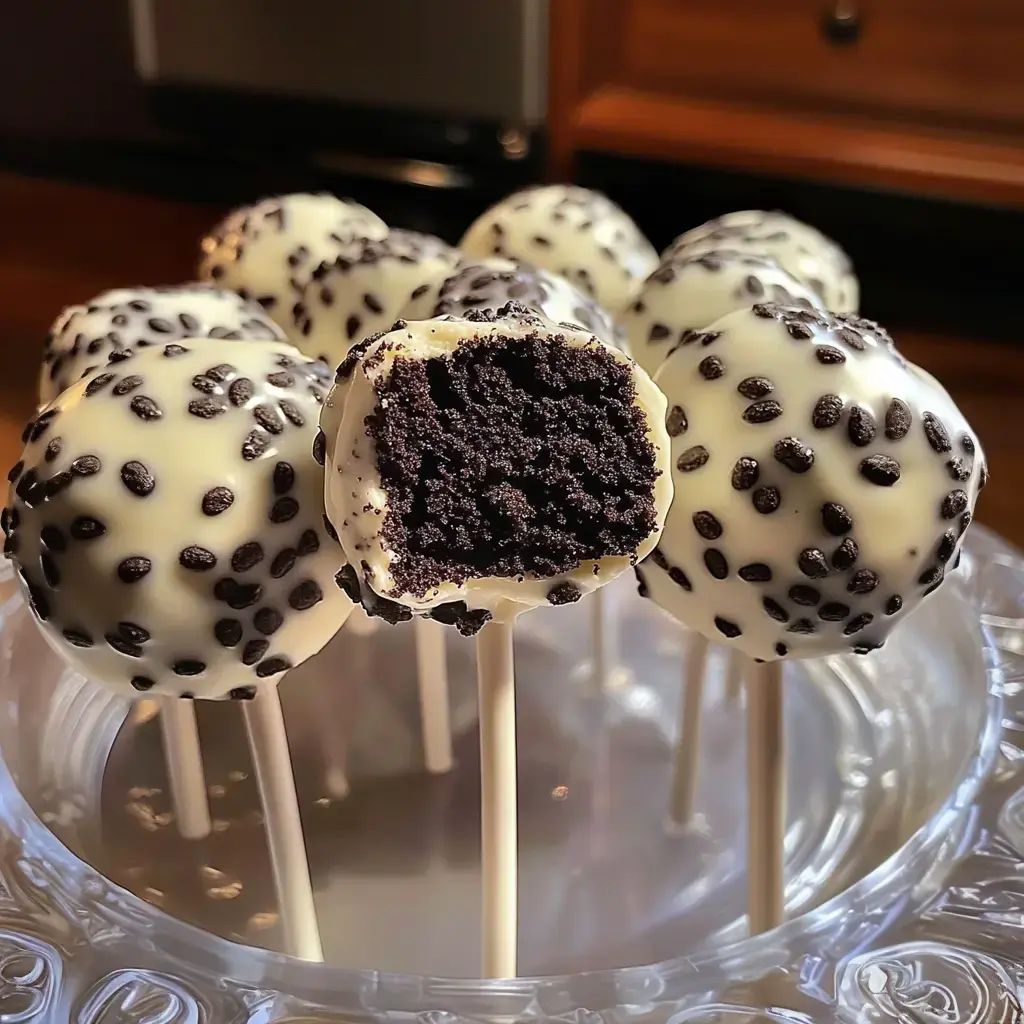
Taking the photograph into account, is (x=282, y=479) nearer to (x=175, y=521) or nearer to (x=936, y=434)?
(x=175, y=521)

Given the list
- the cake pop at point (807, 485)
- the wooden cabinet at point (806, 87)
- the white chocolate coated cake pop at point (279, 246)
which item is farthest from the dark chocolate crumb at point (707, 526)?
the wooden cabinet at point (806, 87)

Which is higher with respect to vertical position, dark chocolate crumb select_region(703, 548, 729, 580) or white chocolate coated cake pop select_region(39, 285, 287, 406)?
white chocolate coated cake pop select_region(39, 285, 287, 406)

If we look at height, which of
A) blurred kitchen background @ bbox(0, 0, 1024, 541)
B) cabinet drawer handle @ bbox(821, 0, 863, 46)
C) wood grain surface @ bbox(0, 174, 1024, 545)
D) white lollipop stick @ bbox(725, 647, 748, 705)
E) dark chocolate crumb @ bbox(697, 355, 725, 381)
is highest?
cabinet drawer handle @ bbox(821, 0, 863, 46)

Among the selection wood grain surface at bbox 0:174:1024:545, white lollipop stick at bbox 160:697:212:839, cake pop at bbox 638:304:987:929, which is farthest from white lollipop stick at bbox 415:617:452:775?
wood grain surface at bbox 0:174:1024:545

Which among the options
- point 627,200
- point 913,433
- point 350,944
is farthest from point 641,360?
point 627,200

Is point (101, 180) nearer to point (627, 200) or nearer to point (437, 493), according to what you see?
point (627, 200)

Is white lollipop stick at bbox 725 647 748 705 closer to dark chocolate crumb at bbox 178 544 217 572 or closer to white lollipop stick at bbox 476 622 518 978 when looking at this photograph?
white lollipop stick at bbox 476 622 518 978

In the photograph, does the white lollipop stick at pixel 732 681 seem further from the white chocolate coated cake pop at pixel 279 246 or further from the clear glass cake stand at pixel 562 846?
the white chocolate coated cake pop at pixel 279 246
